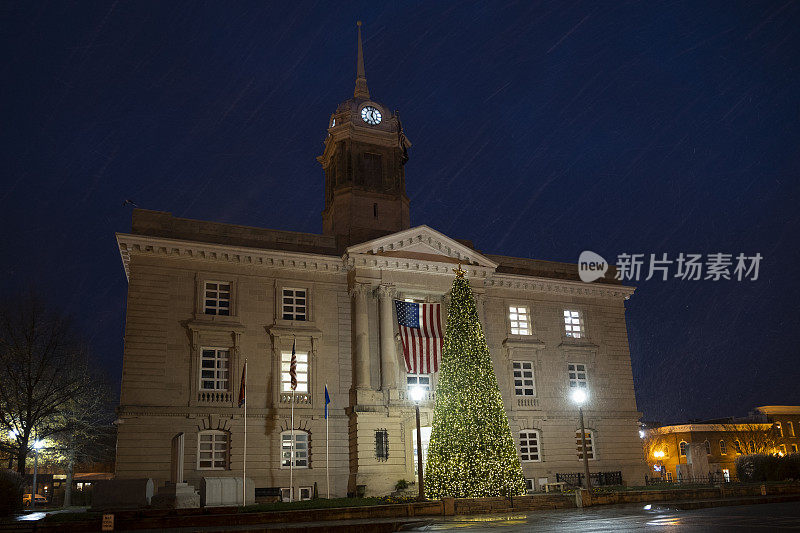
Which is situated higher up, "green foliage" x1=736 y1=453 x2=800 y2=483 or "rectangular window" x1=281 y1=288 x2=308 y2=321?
"rectangular window" x1=281 y1=288 x2=308 y2=321

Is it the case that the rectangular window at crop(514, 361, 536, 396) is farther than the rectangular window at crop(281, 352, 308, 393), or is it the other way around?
the rectangular window at crop(514, 361, 536, 396)

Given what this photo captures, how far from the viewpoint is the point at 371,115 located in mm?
50156

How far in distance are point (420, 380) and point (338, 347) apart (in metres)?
5.53

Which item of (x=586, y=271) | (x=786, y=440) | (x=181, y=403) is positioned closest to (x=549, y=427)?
(x=586, y=271)

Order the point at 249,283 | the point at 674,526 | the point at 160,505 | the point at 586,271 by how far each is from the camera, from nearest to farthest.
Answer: the point at 674,526 < the point at 160,505 < the point at 249,283 < the point at 586,271

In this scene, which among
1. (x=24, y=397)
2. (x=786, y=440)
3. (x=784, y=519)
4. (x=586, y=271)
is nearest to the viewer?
(x=784, y=519)

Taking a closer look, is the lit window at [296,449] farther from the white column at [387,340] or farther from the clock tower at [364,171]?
the clock tower at [364,171]

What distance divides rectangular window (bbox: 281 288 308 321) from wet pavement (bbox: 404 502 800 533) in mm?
17826

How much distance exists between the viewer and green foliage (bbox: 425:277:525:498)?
27625mm

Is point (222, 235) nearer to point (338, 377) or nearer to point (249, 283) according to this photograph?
point (249, 283)

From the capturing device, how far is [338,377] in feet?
127

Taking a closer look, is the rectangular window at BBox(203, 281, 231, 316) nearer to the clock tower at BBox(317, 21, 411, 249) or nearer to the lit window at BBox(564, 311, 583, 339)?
the clock tower at BBox(317, 21, 411, 249)

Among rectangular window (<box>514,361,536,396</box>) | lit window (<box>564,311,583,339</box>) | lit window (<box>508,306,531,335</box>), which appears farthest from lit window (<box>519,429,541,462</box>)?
lit window (<box>564,311,583,339</box>)

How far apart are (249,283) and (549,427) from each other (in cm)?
2078
